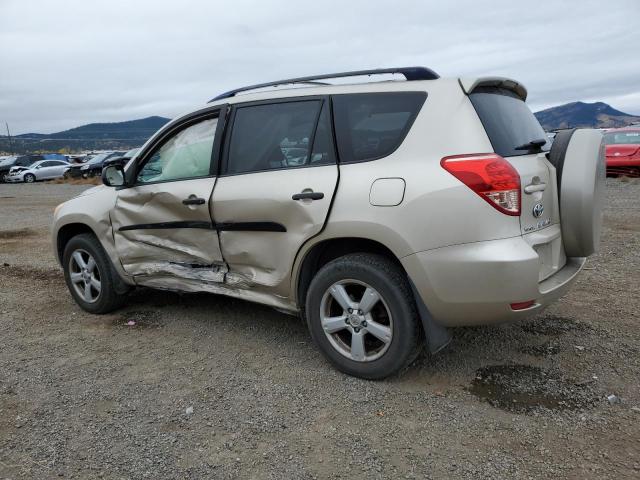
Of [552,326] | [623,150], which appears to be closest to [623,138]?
[623,150]

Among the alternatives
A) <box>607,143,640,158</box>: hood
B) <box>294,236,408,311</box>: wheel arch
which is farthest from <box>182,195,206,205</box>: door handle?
<box>607,143,640,158</box>: hood

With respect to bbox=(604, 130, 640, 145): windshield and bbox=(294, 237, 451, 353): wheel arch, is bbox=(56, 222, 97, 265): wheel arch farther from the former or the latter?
bbox=(604, 130, 640, 145): windshield

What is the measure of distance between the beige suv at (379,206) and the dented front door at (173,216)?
0.06 feet

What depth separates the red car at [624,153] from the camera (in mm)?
14438

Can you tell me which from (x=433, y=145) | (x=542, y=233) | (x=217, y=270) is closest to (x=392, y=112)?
(x=433, y=145)

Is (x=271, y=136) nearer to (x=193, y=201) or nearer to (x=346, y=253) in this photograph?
(x=193, y=201)

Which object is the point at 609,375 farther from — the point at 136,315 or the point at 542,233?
the point at 136,315

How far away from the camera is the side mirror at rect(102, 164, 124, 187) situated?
13.9 feet

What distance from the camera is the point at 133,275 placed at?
4426 mm

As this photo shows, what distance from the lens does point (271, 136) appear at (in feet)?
11.9

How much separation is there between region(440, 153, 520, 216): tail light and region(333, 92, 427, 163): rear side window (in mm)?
436

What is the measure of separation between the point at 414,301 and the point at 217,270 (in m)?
1.56

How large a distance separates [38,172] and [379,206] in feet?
107

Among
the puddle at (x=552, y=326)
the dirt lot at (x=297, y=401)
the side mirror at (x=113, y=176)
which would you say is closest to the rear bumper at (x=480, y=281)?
the dirt lot at (x=297, y=401)
